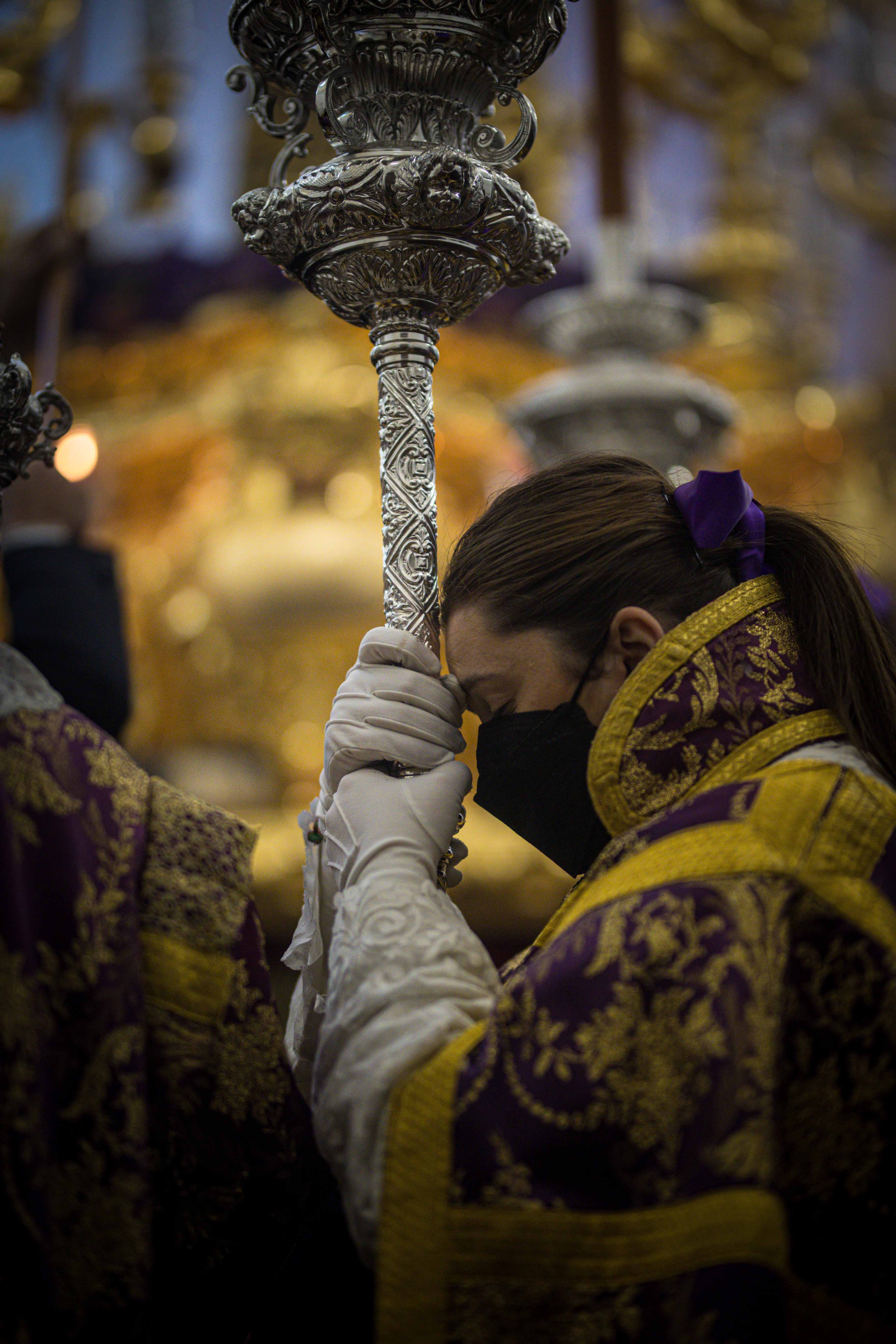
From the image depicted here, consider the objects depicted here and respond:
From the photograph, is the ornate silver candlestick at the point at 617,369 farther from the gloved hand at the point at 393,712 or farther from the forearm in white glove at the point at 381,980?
the forearm in white glove at the point at 381,980

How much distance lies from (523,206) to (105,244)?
500 cm

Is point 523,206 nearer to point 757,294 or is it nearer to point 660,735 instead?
point 660,735

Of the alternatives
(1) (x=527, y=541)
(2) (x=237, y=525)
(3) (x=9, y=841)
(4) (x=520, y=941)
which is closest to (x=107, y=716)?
(1) (x=527, y=541)

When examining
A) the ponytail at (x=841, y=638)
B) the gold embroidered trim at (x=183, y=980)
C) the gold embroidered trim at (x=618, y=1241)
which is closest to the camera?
the gold embroidered trim at (x=618, y=1241)

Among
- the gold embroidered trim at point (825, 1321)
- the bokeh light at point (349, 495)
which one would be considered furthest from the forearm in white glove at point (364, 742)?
the bokeh light at point (349, 495)

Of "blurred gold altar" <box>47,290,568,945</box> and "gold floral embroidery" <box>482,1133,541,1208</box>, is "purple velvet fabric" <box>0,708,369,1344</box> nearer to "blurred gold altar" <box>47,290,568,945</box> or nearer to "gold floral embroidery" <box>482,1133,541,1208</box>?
"gold floral embroidery" <box>482,1133,541,1208</box>

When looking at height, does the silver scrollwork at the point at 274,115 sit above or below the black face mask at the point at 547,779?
above

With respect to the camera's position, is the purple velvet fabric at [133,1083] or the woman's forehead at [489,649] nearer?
the purple velvet fabric at [133,1083]

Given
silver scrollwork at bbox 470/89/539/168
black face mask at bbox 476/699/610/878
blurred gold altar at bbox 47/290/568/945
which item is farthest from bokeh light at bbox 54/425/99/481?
blurred gold altar at bbox 47/290/568/945

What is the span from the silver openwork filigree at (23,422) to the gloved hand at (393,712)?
13.0 inches

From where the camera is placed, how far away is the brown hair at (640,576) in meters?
1.08

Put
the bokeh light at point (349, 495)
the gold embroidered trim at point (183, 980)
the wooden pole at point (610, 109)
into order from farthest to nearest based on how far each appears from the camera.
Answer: the bokeh light at point (349, 495), the wooden pole at point (610, 109), the gold embroidered trim at point (183, 980)

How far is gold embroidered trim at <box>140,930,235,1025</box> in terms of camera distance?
94 centimetres

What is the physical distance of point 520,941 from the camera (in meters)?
4.34
